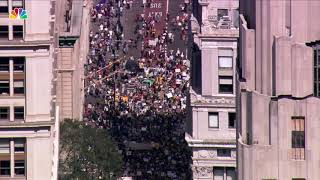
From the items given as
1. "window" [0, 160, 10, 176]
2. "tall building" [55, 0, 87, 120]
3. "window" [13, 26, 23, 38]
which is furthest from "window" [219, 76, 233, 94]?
"tall building" [55, 0, 87, 120]

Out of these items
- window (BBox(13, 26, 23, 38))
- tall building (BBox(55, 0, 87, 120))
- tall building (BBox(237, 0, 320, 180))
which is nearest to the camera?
tall building (BBox(237, 0, 320, 180))

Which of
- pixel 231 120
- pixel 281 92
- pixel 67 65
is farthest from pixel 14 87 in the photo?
pixel 67 65

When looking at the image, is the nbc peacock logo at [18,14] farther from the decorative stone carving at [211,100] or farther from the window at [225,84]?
the decorative stone carving at [211,100]

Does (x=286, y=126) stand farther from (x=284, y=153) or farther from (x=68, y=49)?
(x=68, y=49)

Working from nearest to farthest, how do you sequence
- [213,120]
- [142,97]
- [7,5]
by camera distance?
[7,5] < [213,120] < [142,97]

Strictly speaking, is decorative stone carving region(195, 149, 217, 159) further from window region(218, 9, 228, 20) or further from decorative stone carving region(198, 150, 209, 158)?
window region(218, 9, 228, 20)

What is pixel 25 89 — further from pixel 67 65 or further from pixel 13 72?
pixel 67 65
